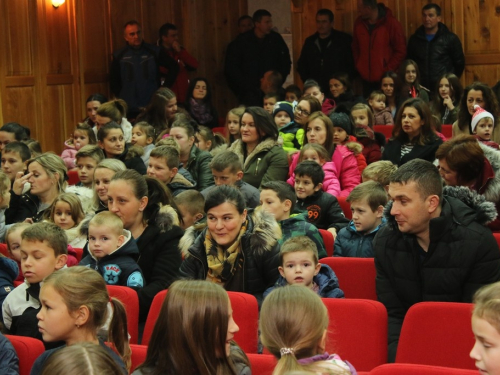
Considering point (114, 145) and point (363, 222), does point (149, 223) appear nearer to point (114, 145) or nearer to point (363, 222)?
point (363, 222)

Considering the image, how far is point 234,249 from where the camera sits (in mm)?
3631

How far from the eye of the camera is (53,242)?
3.48 meters

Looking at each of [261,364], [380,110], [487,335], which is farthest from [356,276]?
[380,110]

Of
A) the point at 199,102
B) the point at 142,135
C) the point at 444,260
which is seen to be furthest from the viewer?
the point at 199,102

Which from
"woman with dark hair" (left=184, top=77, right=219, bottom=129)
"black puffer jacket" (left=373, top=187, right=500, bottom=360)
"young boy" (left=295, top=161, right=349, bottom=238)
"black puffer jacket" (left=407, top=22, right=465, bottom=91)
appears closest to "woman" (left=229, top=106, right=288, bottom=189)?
"young boy" (left=295, top=161, right=349, bottom=238)

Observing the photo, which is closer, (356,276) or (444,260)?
(444,260)

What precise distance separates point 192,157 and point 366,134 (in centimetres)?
141

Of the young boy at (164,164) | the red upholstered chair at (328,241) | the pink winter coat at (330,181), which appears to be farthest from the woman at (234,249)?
the pink winter coat at (330,181)

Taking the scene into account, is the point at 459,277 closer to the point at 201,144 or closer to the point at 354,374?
the point at 354,374

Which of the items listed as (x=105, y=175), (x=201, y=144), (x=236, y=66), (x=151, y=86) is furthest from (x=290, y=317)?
(x=236, y=66)

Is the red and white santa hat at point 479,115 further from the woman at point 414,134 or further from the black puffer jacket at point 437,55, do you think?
the black puffer jacket at point 437,55

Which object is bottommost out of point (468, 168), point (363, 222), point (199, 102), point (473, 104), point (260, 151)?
point (363, 222)

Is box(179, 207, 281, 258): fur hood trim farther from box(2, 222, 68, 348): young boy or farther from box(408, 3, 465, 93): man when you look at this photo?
box(408, 3, 465, 93): man

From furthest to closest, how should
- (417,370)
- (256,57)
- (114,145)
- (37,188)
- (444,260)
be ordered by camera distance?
(256,57)
(114,145)
(37,188)
(444,260)
(417,370)
